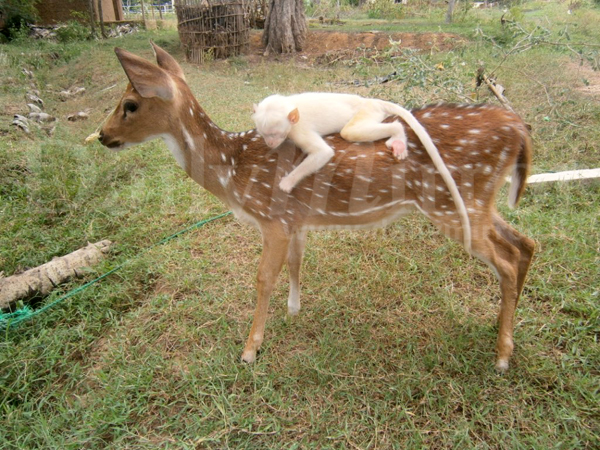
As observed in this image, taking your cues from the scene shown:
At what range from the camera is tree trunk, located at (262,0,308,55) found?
40.6 feet

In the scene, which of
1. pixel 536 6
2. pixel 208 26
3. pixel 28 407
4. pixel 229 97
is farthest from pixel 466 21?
pixel 28 407

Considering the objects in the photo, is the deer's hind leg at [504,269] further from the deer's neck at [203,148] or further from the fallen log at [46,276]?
the fallen log at [46,276]

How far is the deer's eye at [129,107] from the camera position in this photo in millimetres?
2260

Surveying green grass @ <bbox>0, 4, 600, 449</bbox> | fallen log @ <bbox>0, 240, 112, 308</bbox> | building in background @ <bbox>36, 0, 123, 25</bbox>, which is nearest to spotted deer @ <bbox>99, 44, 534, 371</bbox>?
green grass @ <bbox>0, 4, 600, 449</bbox>

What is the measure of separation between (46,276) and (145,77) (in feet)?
6.60

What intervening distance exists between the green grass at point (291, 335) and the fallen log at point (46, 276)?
0.11m

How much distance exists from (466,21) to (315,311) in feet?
51.8

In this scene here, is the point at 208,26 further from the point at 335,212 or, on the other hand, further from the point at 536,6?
the point at 536,6

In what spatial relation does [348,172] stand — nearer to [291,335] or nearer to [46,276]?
[291,335]

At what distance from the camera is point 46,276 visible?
3238mm

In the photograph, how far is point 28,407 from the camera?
7.97 feet

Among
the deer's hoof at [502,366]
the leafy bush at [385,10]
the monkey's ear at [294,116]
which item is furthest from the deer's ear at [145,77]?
the leafy bush at [385,10]

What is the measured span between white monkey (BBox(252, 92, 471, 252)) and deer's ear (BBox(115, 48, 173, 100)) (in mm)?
511

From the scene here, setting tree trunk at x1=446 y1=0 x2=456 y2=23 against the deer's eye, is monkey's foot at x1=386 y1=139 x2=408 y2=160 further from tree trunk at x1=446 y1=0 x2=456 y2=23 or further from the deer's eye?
tree trunk at x1=446 y1=0 x2=456 y2=23
